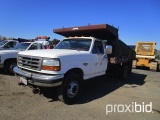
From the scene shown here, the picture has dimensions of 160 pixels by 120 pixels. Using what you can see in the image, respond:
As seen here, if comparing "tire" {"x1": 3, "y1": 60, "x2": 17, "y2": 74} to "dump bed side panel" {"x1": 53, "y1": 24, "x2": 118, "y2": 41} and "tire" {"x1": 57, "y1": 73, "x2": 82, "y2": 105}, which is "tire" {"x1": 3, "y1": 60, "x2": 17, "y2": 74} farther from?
"tire" {"x1": 57, "y1": 73, "x2": 82, "y2": 105}

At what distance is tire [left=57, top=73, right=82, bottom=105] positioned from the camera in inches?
195

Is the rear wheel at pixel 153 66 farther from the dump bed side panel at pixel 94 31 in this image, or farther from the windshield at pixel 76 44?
the windshield at pixel 76 44

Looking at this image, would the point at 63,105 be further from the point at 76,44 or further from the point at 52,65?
the point at 76,44

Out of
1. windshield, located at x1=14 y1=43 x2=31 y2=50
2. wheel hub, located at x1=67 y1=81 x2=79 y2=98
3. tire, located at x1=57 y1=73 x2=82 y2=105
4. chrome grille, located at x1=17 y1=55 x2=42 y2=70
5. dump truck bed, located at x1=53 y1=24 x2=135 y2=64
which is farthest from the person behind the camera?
windshield, located at x1=14 y1=43 x2=31 y2=50

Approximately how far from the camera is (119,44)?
8.21m

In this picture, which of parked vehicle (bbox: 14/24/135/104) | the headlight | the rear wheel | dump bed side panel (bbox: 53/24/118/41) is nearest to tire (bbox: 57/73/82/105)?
parked vehicle (bbox: 14/24/135/104)

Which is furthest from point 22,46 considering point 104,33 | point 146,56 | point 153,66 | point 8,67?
point 146,56

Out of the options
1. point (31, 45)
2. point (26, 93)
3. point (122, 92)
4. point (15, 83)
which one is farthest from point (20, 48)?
point (122, 92)

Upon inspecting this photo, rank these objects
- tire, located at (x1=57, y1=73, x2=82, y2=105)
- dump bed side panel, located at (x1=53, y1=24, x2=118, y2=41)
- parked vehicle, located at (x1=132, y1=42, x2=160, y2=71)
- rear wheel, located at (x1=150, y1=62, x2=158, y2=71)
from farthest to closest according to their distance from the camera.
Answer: parked vehicle, located at (x1=132, y1=42, x2=160, y2=71)
rear wheel, located at (x1=150, y1=62, x2=158, y2=71)
dump bed side panel, located at (x1=53, y1=24, x2=118, y2=41)
tire, located at (x1=57, y1=73, x2=82, y2=105)

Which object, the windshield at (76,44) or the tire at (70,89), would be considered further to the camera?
the windshield at (76,44)

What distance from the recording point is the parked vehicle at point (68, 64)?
4652mm

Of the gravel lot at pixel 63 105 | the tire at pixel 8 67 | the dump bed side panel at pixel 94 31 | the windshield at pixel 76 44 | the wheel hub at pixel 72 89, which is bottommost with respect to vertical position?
the gravel lot at pixel 63 105

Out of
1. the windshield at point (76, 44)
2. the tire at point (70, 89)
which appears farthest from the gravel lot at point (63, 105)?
the windshield at point (76, 44)

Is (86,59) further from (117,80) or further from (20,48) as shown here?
(20,48)
